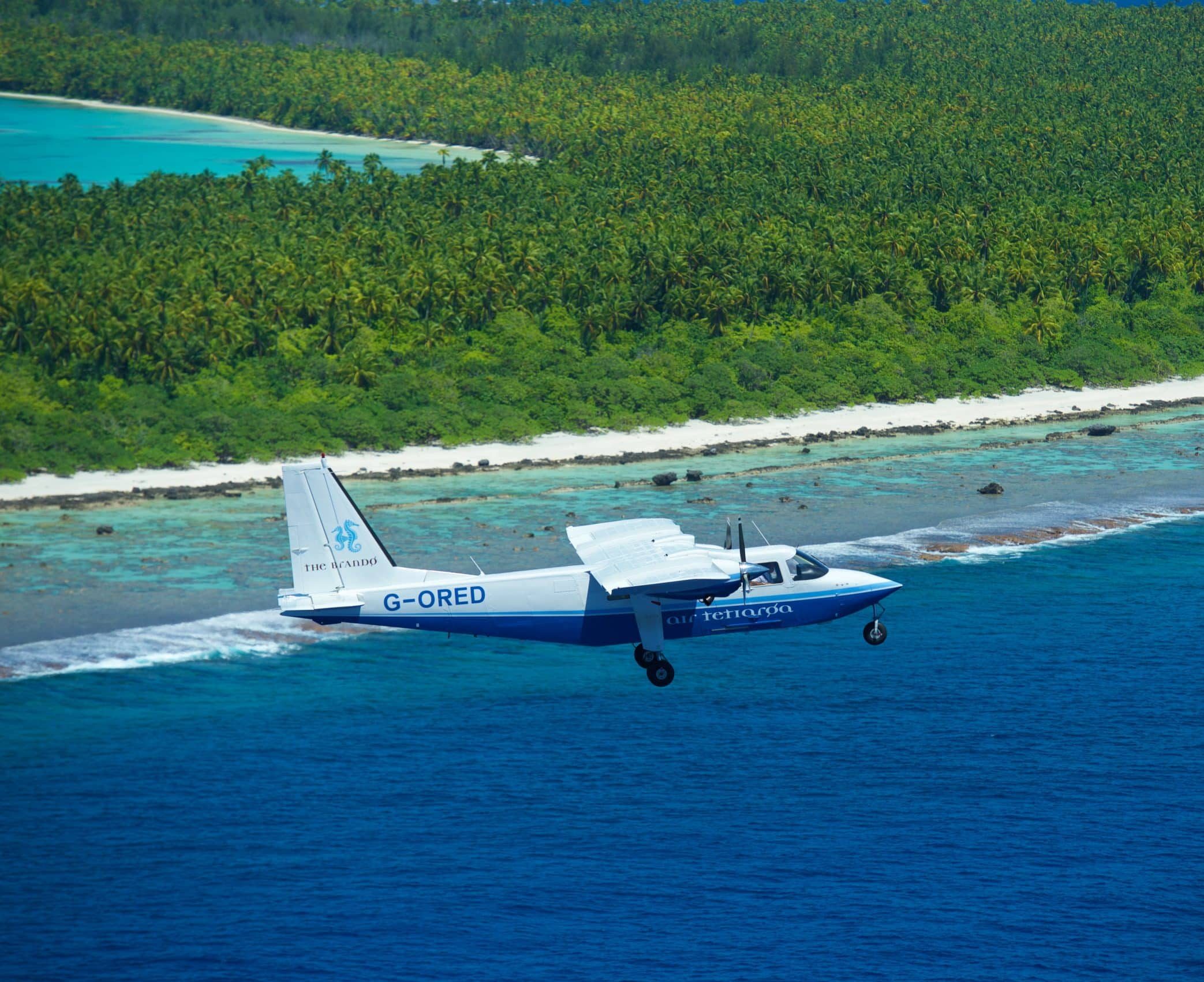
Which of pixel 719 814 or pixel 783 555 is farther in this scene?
pixel 719 814

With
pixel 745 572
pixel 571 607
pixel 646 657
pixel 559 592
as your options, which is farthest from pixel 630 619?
pixel 745 572

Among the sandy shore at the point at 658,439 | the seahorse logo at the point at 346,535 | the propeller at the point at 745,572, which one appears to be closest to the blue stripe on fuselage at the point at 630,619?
the propeller at the point at 745,572

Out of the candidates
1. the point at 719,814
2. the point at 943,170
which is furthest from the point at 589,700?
the point at 943,170

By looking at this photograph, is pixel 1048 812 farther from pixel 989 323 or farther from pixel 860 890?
pixel 989 323

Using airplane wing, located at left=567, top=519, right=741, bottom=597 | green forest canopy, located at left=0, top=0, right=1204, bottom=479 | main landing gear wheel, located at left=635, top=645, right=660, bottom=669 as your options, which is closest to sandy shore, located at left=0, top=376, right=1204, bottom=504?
green forest canopy, located at left=0, top=0, right=1204, bottom=479

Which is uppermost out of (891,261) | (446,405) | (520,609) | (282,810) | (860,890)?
(891,261)
